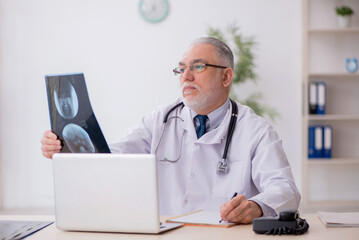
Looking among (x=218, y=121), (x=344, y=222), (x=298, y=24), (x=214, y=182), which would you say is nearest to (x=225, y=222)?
(x=344, y=222)

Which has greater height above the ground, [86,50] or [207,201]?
[86,50]

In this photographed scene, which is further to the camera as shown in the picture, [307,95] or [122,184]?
[307,95]

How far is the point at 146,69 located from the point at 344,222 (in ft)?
12.1

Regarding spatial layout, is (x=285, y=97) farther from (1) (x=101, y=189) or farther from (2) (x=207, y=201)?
(1) (x=101, y=189)

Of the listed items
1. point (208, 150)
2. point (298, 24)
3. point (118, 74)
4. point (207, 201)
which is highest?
point (298, 24)

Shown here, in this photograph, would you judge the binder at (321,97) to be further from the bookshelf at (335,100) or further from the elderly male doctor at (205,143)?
the elderly male doctor at (205,143)

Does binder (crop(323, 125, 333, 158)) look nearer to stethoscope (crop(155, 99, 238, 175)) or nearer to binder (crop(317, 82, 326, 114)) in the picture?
binder (crop(317, 82, 326, 114))

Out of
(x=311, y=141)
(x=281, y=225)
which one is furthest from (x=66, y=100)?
(x=311, y=141)

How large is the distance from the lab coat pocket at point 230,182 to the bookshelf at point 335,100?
299 centimetres

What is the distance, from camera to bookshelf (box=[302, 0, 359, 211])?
199 inches

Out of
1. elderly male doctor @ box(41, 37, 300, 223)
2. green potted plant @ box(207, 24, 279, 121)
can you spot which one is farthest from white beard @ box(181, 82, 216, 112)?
green potted plant @ box(207, 24, 279, 121)

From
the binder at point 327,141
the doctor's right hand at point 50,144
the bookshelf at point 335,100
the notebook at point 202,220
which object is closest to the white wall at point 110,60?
the bookshelf at point 335,100

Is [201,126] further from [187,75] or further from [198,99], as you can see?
[187,75]

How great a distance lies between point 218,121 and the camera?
2301 millimetres
